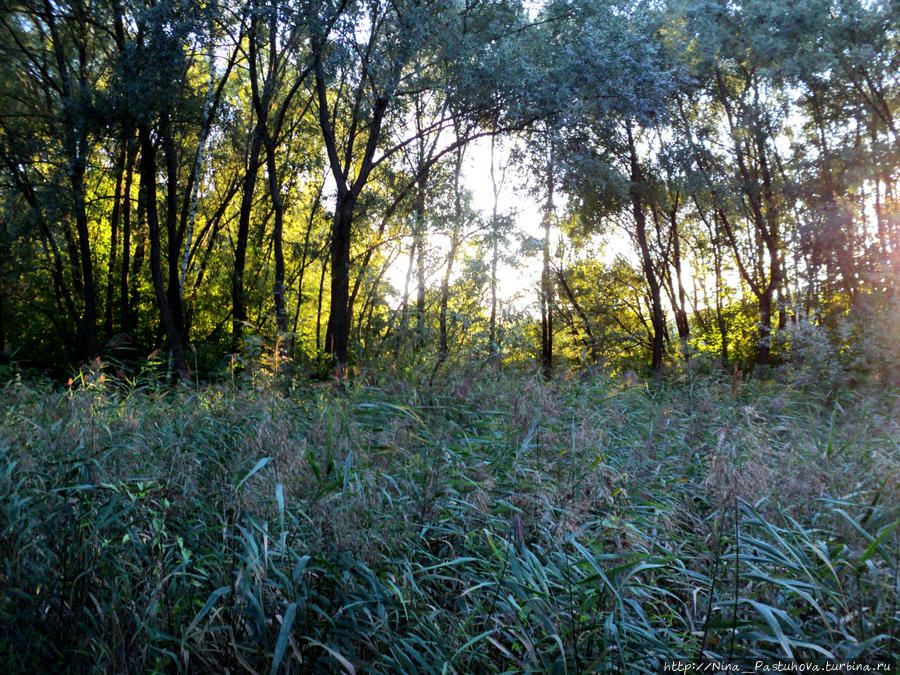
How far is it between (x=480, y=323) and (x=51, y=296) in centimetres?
1183

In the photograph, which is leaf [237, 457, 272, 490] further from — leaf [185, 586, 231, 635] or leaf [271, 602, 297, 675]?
leaf [271, 602, 297, 675]

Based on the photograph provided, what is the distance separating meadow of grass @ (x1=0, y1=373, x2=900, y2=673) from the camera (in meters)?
1.96

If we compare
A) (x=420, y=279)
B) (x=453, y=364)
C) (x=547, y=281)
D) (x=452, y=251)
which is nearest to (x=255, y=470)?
(x=453, y=364)

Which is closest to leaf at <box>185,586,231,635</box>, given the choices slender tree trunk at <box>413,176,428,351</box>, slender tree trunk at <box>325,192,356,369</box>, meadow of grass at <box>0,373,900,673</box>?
meadow of grass at <box>0,373,900,673</box>

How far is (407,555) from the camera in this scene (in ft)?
7.97

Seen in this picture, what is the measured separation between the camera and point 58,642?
209 centimetres

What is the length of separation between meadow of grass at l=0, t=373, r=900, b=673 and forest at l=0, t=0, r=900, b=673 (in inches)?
0.9

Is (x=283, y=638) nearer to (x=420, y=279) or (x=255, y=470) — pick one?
(x=255, y=470)

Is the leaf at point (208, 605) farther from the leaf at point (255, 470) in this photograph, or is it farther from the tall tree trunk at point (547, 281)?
the tall tree trunk at point (547, 281)

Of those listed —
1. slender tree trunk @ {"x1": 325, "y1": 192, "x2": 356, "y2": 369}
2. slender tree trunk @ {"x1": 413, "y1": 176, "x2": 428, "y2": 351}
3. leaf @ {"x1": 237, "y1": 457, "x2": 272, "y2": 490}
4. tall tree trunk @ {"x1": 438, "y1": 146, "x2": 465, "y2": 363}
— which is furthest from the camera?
slender tree trunk @ {"x1": 325, "y1": 192, "x2": 356, "y2": 369}

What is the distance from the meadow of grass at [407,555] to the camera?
1.96 metres

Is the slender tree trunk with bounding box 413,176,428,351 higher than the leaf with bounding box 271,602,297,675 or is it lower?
higher

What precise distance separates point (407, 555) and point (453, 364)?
3.67 metres

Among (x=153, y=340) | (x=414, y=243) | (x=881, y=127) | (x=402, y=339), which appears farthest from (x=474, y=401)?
(x=881, y=127)
